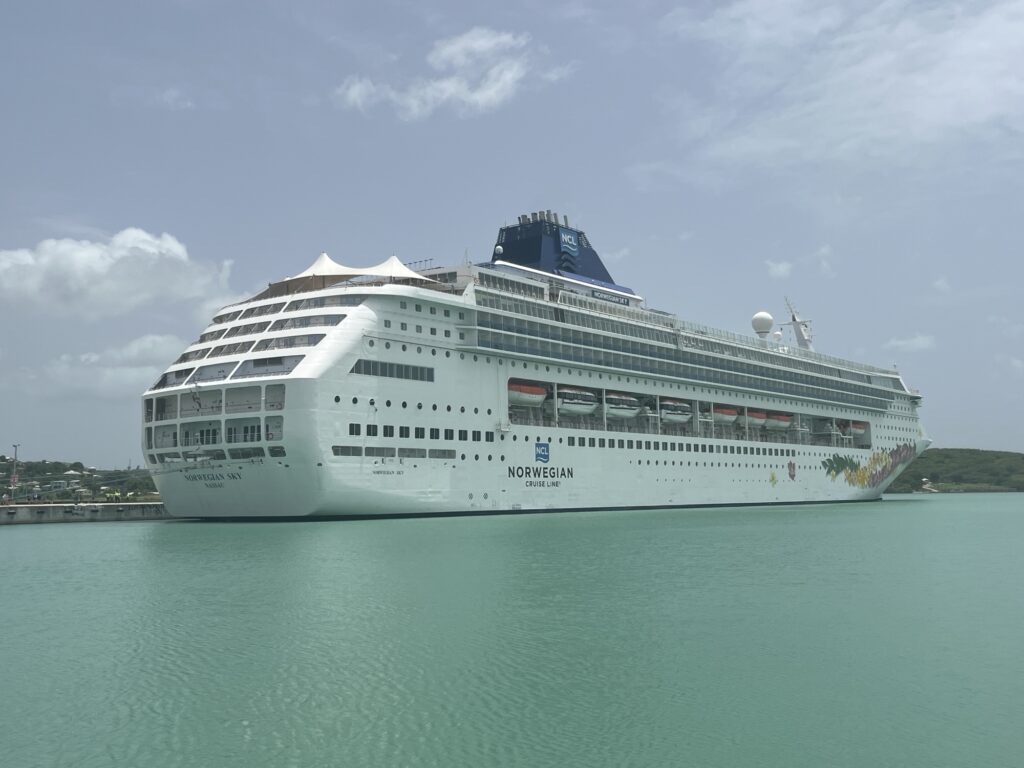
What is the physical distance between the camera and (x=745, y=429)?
63.1 meters

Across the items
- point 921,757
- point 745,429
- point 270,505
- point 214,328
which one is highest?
point 214,328

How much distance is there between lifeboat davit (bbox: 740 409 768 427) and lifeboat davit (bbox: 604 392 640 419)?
1421 cm

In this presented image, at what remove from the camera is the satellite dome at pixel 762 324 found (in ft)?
244

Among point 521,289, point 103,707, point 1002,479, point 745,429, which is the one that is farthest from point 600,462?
point 1002,479

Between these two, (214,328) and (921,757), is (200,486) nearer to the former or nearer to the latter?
(214,328)

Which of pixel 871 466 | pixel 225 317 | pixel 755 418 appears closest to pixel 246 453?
pixel 225 317

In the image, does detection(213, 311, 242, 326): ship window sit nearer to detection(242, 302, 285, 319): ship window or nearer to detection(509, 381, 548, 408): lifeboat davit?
detection(242, 302, 285, 319): ship window

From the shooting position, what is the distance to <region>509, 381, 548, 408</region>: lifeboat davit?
45219 mm

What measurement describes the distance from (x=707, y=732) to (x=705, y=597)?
28.6 feet

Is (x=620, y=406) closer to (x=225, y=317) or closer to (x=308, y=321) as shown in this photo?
(x=308, y=321)

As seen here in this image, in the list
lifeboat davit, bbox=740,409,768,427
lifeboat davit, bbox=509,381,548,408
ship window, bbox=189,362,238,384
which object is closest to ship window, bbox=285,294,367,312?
ship window, bbox=189,362,238,384

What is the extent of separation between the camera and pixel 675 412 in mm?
55969

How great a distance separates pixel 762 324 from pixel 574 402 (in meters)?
32.8

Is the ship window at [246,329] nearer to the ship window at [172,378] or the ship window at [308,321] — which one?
the ship window at [308,321]
